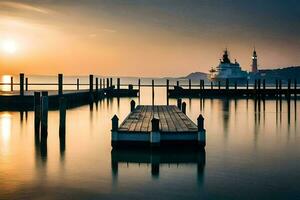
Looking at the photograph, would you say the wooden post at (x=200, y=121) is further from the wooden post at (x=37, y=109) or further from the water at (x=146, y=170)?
the wooden post at (x=37, y=109)

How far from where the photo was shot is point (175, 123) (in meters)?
22.9

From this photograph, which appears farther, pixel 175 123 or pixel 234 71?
pixel 234 71

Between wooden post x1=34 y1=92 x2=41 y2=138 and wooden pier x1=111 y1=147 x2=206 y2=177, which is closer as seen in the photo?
wooden pier x1=111 y1=147 x2=206 y2=177

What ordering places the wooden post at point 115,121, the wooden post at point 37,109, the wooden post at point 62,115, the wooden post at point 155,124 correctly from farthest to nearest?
the wooden post at point 37,109 → the wooden post at point 62,115 → the wooden post at point 115,121 → the wooden post at point 155,124

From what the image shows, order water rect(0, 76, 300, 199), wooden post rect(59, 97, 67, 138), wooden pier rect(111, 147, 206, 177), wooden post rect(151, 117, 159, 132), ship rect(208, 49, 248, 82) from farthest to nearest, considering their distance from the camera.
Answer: ship rect(208, 49, 248, 82) → wooden post rect(59, 97, 67, 138) → wooden post rect(151, 117, 159, 132) → wooden pier rect(111, 147, 206, 177) → water rect(0, 76, 300, 199)

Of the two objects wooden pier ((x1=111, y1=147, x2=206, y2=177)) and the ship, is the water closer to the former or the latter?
wooden pier ((x1=111, y1=147, x2=206, y2=177))

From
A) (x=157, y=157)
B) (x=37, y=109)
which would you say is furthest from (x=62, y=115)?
(x=157, y=157)

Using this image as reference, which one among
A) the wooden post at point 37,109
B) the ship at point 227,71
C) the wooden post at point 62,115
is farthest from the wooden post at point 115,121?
the ship at point 227,71

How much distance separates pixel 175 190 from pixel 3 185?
216 inches

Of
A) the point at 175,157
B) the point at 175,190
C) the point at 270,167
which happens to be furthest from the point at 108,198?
the point at 270,167

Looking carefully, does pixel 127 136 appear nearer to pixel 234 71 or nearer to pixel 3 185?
pixel 3 185

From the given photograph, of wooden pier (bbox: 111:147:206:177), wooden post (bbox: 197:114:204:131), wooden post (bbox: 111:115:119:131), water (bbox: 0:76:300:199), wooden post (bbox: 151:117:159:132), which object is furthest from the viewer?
wooden post (bbox: 111:115:119:131)

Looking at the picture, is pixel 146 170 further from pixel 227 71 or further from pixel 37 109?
pixel 227 71

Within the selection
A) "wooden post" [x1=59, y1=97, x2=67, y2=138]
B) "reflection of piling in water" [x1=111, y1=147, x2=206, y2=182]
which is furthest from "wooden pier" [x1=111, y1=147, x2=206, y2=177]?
"wooden post" [x1=59, y1=97, x2=67, y2=138]
